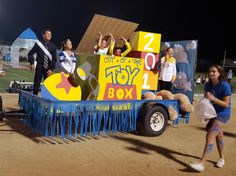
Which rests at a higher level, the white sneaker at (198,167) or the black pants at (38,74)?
the black pants at (38,74)

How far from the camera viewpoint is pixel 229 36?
1614 inches

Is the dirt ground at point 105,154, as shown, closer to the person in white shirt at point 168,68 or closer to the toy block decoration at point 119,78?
the toy block decoration at point 119,78

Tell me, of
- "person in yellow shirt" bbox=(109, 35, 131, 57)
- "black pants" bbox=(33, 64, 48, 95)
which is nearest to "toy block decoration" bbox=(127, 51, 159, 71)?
"person in yellow shirt" bbox=(109, 35, 131, 57)

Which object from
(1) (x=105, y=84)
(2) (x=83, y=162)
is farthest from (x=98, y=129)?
(2) (x=83, y=162)

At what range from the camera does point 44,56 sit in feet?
25.5

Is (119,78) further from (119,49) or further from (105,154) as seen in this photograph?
(105,154)

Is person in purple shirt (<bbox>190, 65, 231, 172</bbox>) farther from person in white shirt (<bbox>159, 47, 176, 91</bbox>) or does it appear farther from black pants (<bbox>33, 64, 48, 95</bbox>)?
black pants (<bbox>33, 64, 48, 95</bbox>)

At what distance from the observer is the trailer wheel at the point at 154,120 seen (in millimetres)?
6816

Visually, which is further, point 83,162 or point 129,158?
point 129,158

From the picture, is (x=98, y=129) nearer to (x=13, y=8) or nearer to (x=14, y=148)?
(x=14, y=148)

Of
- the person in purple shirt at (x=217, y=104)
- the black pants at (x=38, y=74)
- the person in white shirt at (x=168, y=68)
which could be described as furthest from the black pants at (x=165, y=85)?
the person in purple shirt at (x=217, y=104)

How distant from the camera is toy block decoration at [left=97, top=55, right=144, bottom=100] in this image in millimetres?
6617

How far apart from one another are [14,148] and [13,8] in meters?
38.7

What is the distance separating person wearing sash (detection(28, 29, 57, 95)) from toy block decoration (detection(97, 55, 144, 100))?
5.41 ft
